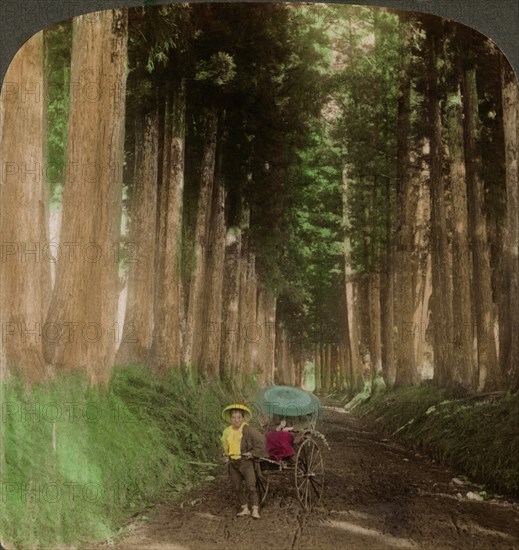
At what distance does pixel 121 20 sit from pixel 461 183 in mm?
2580

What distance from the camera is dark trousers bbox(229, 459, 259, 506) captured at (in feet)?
18.7

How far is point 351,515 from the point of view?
5.67 m

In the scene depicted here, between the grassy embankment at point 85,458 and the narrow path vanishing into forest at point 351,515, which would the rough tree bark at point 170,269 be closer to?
the grassy embankment at point 85,458

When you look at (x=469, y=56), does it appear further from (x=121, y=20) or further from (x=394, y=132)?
(x=121, y=20)

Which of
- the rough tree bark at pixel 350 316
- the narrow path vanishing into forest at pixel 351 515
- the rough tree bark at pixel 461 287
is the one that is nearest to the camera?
the narrow path vanishing into forest at pixel 351 515

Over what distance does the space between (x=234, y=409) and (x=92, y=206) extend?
5.44ft

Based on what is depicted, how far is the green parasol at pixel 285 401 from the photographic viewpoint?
5770 mm

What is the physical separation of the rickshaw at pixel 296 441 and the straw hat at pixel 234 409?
60mm

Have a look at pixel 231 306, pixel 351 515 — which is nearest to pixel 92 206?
pixel 231 306

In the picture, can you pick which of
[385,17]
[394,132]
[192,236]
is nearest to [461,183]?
[394,132]

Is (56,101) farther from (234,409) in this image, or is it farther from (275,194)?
(234,409)

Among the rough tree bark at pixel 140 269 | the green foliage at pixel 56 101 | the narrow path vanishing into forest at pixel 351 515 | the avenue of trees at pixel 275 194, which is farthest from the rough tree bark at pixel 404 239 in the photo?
the green foliage at pixel 56 101

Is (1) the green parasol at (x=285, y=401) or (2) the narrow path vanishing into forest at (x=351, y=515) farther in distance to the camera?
(1) the green parasol at (x=285, y=401)

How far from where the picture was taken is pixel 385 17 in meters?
5.98
